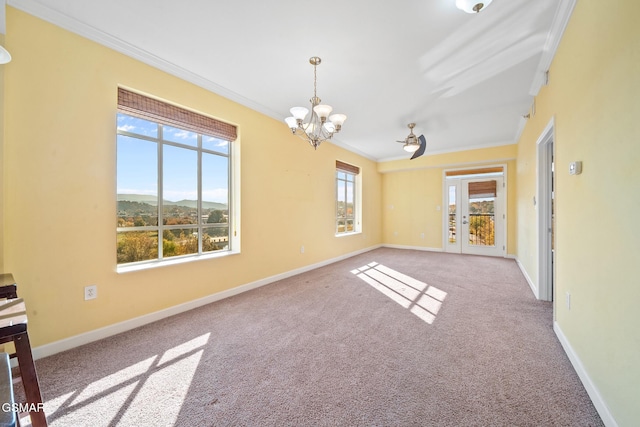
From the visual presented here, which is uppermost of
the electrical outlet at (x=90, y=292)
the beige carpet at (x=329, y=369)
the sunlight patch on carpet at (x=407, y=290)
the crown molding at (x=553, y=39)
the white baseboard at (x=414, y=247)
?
the crown molding at (x=553, y=39)

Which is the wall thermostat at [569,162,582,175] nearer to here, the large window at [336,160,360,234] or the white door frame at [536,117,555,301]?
the white door frame at [536,117,555,301]

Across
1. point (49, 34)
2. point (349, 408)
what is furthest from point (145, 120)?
point (349, 408)

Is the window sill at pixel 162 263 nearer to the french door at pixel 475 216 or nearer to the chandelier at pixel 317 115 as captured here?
the chandelier at pixel 317 115

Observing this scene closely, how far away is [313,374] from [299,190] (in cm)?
319

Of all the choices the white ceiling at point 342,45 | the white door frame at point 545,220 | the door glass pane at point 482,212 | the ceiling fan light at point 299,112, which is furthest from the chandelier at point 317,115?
the door glass pane at point 482,212

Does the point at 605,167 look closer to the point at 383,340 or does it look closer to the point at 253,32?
the point at 383,340

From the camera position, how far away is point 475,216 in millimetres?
6582

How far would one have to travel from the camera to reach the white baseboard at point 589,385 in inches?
53.1

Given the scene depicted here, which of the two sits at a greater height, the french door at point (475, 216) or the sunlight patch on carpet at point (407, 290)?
the french door at point (475, 216)

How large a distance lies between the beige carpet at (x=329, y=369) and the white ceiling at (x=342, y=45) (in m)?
2.68

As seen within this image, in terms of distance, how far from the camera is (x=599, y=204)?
1.53 meters

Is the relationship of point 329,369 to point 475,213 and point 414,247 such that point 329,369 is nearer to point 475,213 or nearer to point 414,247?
point 414,247

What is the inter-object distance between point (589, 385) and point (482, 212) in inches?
220

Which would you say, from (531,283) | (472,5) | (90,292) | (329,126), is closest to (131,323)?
(90,292)
